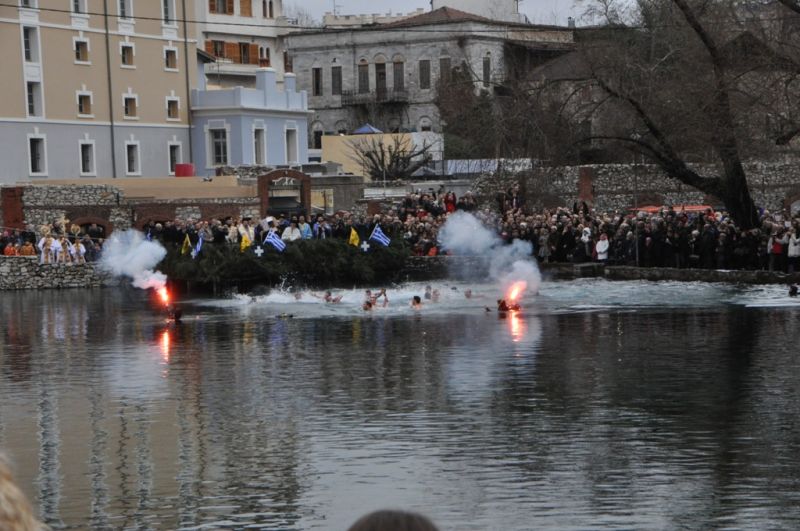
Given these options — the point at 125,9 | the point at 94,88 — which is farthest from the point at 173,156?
the point at 125,9

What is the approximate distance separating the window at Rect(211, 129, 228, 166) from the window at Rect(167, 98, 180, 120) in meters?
2.48

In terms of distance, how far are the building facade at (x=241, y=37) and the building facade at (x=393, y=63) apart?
177 inches

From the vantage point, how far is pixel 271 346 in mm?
27969

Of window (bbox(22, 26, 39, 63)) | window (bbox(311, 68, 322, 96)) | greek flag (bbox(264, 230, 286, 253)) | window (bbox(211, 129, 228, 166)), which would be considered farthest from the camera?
window (bbox(311, 68, 322, 96))

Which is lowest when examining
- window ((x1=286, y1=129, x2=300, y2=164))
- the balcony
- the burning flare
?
the burning flare

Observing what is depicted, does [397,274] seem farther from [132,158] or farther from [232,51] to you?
[232,51]

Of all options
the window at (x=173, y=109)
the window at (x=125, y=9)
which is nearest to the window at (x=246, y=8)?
the window at (x=173, y=109)

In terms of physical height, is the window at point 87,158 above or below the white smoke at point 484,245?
above

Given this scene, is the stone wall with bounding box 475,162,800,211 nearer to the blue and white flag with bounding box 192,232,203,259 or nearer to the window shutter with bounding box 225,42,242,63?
the blue and white flag with bounding box 192,232,203,259

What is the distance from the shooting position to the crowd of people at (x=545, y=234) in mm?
39438

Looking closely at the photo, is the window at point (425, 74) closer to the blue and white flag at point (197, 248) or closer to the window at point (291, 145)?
the window at point (291, 145)

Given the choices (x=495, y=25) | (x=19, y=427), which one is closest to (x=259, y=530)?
(x=19, y=427)

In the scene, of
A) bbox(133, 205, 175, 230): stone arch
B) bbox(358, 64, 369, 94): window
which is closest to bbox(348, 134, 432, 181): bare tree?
bbox(358, 64, 369, 94): window

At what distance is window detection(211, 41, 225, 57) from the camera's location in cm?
10788
